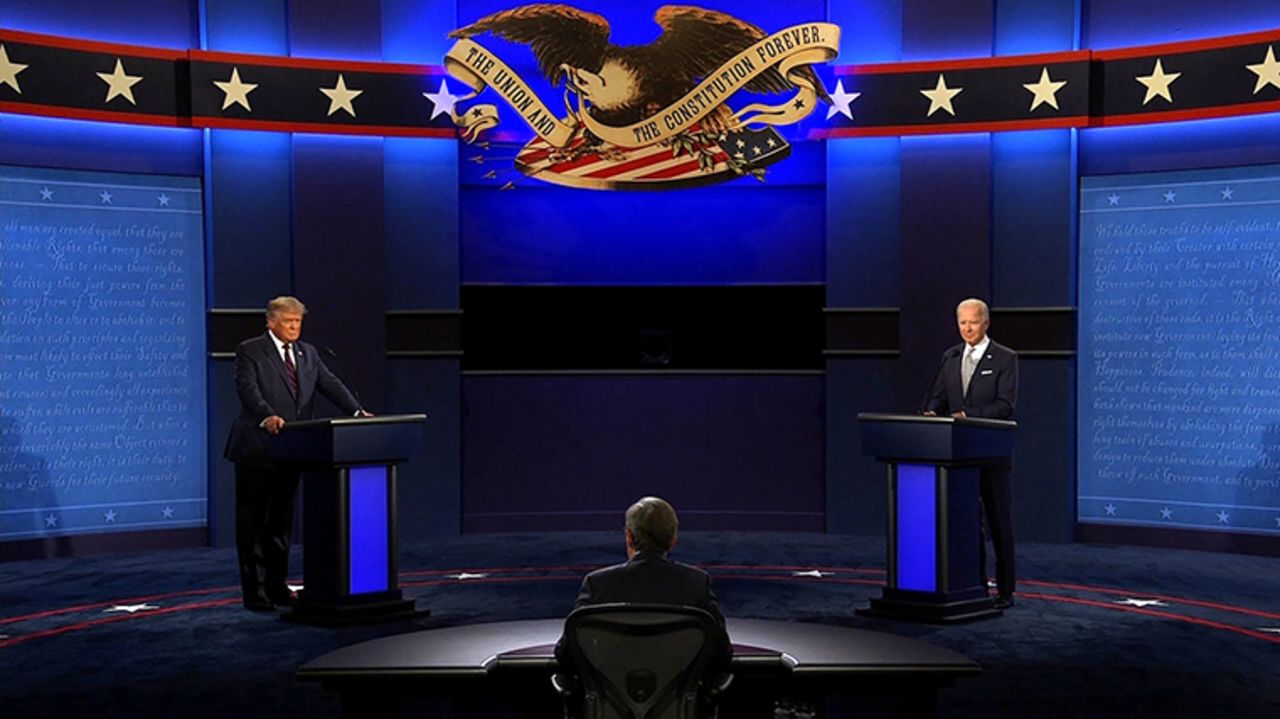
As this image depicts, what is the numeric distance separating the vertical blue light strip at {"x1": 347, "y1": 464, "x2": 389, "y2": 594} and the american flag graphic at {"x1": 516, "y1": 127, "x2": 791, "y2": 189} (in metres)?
3.70

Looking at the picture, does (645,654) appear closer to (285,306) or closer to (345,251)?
(285,306)

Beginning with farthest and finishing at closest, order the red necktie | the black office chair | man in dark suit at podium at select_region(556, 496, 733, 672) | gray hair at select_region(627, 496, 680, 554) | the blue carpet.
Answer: the red necktie, the blue carpet, gray hair at select_region(627, 496, 680, 554), man in dark suit at podium at select_region(556, 496, 733, 672), the black office chair

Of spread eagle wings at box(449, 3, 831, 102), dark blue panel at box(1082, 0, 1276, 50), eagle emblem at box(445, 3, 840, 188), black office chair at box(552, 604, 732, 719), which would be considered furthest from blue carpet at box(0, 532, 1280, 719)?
dark blue panel at box(1082, 0, 1276, 50)

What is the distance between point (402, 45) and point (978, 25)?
392 cm

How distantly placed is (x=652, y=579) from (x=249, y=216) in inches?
264

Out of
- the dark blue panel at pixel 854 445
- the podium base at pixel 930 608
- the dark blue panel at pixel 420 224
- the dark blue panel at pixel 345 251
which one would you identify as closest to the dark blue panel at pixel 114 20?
the dark blue panel at pixel 345 251

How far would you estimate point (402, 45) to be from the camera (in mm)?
9555

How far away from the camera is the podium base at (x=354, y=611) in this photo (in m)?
6.29

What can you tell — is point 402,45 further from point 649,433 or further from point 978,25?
point 978,25

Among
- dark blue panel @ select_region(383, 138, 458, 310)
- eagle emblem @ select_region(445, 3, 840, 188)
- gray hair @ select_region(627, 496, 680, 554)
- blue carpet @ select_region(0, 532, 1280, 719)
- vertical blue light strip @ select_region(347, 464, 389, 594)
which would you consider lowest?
blue carpet @ select_region(0, 532, 1280, 719)

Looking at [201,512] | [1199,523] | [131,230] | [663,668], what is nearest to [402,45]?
[131,230]

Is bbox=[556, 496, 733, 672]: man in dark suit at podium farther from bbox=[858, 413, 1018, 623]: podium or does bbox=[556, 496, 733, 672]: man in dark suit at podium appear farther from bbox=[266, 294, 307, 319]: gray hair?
bbox=[266, 294, 307, 319]: gray hair

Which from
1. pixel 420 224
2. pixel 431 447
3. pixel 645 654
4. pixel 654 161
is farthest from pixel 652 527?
pixel 654 161

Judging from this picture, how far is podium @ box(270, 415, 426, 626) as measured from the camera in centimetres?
632
